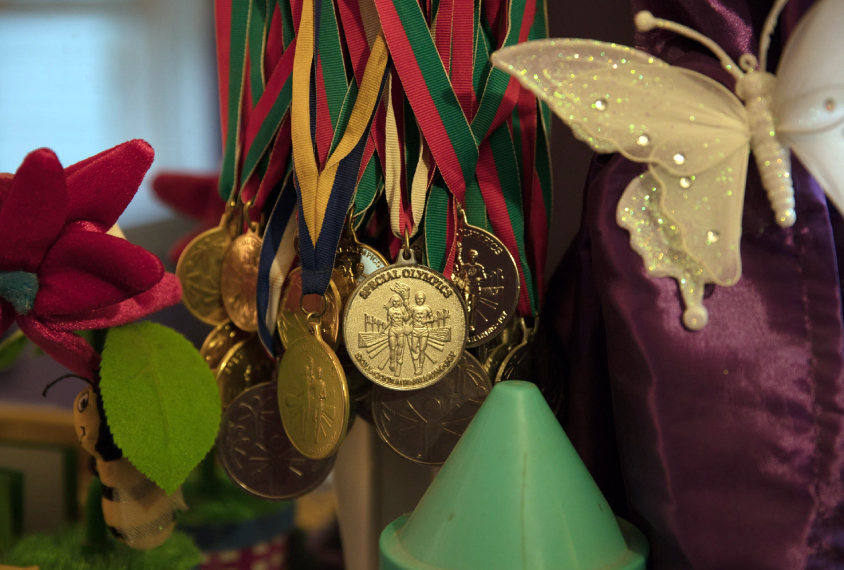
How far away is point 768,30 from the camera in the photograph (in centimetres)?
46

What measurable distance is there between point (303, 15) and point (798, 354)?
429 mm

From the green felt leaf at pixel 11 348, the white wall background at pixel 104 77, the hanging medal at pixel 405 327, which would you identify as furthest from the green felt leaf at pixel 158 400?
the white wall background at pixel 104 77

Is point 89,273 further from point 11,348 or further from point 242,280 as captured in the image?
point 11,348

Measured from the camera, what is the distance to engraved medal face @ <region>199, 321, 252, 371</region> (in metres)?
0.65

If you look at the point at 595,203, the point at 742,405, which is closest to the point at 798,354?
the point at 742,405

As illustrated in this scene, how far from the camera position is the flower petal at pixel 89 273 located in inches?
18.3

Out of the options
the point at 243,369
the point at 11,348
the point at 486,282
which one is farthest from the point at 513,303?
the point at 11,348

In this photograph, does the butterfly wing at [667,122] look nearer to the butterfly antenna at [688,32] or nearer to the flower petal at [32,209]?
the butterfly antenna at [688,32]

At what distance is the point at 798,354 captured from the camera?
0.45m

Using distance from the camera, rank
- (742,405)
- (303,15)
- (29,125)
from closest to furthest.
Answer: (742,405) < (303,15) < (29,125)

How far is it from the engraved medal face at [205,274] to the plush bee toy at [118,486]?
0.13m

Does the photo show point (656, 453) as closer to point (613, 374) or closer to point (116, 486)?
point (613, 374)

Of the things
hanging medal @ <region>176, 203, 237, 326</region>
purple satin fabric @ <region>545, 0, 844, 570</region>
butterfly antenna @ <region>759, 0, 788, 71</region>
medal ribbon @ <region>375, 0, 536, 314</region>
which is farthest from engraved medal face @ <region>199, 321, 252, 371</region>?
butterfly antenna @ <region>759, 0, 788, 71</region>

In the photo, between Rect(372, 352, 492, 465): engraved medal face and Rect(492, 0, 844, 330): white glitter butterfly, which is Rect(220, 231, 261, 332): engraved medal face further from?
Rect(492, 0, 844, 330): white glitter butterfly
